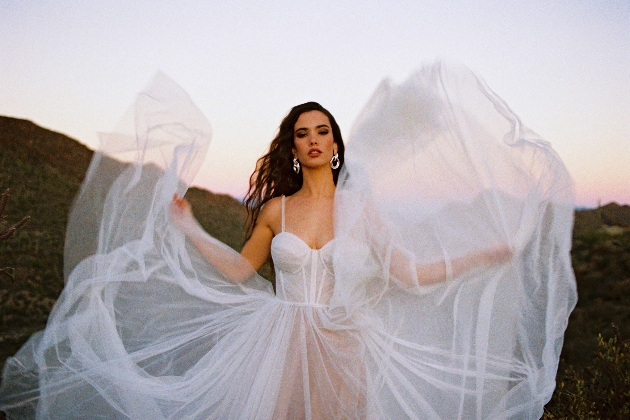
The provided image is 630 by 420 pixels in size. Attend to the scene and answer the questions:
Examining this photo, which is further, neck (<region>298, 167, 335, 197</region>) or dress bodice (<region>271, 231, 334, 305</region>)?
neck (<region>298, 167, 335, 197</region>)

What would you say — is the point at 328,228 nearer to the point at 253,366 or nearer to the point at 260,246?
the point at 260,246

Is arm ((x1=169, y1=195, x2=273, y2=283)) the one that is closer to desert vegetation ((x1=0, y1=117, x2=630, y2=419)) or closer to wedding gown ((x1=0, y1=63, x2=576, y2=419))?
wedding gown ((x1=0, y1=63, x2=576, y2=419))

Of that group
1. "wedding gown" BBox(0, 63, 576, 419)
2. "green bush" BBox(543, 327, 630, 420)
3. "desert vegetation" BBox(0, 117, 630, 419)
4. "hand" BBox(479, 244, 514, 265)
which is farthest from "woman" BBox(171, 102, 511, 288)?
"green bush" BBox(543, 327, 630, 420)

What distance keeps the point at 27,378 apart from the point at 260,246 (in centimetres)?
145

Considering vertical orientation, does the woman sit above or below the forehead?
below

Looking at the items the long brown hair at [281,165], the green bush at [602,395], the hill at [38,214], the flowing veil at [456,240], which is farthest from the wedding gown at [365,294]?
the hill at [38,214]

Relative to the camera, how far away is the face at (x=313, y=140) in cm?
355

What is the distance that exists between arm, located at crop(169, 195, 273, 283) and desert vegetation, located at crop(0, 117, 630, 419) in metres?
0.91

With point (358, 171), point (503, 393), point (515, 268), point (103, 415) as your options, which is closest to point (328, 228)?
point (358, 171)

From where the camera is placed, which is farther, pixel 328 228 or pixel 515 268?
pixel 328 228

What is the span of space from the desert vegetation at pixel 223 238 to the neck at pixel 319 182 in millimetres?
1636

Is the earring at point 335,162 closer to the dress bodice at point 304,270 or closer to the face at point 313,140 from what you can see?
the face at point 313,140

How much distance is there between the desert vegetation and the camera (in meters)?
4.13

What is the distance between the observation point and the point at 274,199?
371 cm
